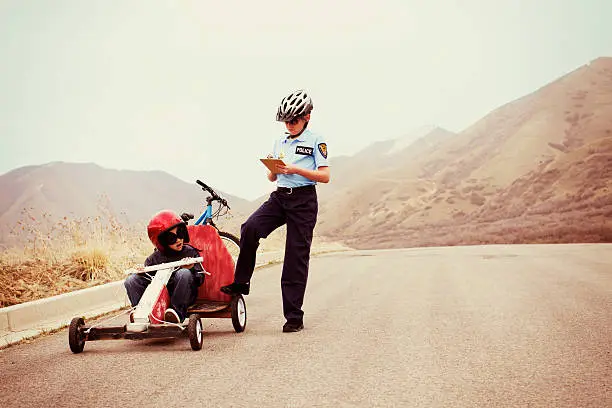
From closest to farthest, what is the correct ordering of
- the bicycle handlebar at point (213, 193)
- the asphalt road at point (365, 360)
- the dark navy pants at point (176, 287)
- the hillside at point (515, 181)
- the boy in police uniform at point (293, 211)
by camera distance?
the asphalt road at point (365, 360)
the dark navy pants at point (176, 287)
the boy in police uniform at point (293, 211)
the bicycle handlebar at point (213, 193)
the hillside at point (515, 181)

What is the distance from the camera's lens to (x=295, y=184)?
6.93 m

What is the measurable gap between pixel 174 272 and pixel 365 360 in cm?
201

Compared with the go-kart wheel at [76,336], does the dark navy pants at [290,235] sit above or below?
above

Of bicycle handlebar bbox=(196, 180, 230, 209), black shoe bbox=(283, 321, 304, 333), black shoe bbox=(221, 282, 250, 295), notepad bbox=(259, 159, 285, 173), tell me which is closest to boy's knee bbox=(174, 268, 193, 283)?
black shoe bbox=(221, 282, 250, 295)

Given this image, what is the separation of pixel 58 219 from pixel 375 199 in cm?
9056

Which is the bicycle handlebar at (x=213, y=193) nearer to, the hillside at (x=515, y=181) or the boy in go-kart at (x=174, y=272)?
the boy in go-kart at (x=174, y=272)

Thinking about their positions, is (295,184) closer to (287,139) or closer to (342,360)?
(287,139)

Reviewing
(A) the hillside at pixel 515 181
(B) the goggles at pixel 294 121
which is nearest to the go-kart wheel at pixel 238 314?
(B) the goggles at pixel 294 121

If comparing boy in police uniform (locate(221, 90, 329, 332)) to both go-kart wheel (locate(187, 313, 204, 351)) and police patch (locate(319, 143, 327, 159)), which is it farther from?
go-kart wheel (locate(187, 313, 204, 351))

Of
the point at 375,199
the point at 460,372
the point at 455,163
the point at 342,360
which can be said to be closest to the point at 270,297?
the point at 342,360

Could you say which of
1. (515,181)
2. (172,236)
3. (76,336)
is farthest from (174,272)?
(515,181)

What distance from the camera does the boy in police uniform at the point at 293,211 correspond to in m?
6.84

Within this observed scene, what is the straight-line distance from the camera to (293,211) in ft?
22.7

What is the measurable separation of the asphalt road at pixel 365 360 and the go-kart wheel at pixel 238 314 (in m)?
0.09
